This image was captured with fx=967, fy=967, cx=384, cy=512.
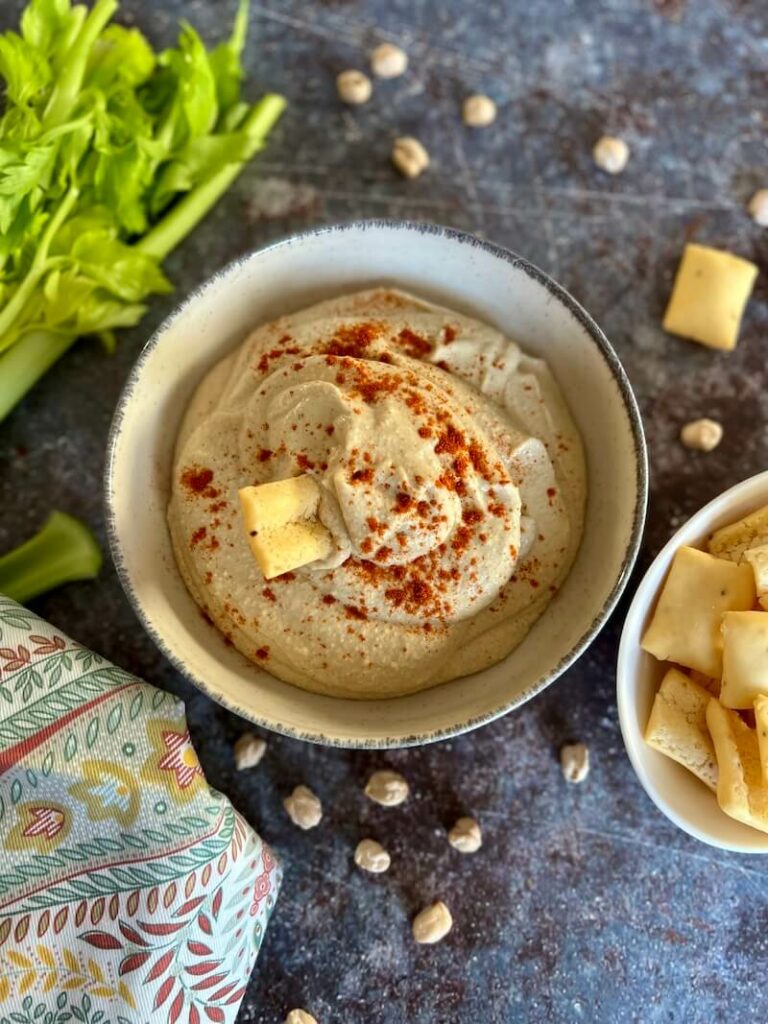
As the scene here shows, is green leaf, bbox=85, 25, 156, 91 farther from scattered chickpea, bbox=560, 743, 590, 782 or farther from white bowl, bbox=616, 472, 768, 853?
scattered chickpea, bbox=560, 743, 590, 782

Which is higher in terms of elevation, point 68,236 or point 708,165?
point 68,236

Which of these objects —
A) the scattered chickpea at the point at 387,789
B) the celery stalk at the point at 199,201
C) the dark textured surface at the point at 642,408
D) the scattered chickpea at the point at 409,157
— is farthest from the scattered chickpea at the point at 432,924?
the scattered chickpea at the point at 409,157

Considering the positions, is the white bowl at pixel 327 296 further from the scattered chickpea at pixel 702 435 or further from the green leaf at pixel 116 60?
the green leaf at pixel 116 60

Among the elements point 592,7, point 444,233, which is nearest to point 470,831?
point 444,233

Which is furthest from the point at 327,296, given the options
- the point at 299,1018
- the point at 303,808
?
the point at 299,1018

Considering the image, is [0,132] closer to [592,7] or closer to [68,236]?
[68,236]

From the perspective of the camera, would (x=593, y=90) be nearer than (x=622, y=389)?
No

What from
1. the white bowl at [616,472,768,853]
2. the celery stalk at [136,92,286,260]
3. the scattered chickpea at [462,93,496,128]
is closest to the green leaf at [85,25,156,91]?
the celery stalk at [136,92,286,260]

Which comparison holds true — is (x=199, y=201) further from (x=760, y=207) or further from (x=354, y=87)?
(x=760, y=207)
